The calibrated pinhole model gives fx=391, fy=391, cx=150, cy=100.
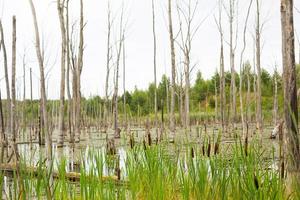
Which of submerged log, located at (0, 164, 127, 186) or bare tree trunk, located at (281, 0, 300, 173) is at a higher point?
bare tree trunk, located at (281, 0, 300, 173)

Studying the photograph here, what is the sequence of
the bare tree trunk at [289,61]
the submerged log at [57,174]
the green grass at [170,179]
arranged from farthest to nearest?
the bare tree trunk at [289,61] → the green grass at [170,179] → the submerged log at [57,174]

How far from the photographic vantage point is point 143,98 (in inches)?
1687

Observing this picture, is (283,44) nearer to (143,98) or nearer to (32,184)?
(32,184)

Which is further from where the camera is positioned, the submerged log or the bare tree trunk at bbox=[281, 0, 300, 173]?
the bare tree trunk at bbox=[281, 0, 300, 173]

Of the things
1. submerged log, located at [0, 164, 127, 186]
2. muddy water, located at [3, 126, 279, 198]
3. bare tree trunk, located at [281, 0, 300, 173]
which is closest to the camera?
submerged log, located at [0, 164, 127, 186]

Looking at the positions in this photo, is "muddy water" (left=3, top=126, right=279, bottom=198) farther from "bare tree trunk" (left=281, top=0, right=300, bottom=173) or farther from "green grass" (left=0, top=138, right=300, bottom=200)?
"bare tree trunk" (left=281, top=0, right=300, bottom=173)

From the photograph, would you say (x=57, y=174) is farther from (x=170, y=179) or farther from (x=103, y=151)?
(x=170, y=179)

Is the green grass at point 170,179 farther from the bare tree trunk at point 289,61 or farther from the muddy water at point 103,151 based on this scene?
the bare tree trunk at point 289,61

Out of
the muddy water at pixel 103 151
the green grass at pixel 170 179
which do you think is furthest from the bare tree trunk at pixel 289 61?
the green grass at pixel 170 179

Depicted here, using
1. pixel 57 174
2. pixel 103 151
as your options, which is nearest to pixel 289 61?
pixel 103 151

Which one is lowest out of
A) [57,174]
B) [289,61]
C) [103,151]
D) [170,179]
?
[57,174]

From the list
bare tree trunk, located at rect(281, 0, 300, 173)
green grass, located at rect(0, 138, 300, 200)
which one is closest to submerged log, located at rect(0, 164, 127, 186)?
green grass, located at rect(0, 138, 300, 200)

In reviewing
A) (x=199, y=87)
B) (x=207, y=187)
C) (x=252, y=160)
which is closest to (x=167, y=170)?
(x=207, y=187)

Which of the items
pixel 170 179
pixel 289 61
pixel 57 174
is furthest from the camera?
pixel 57 174
